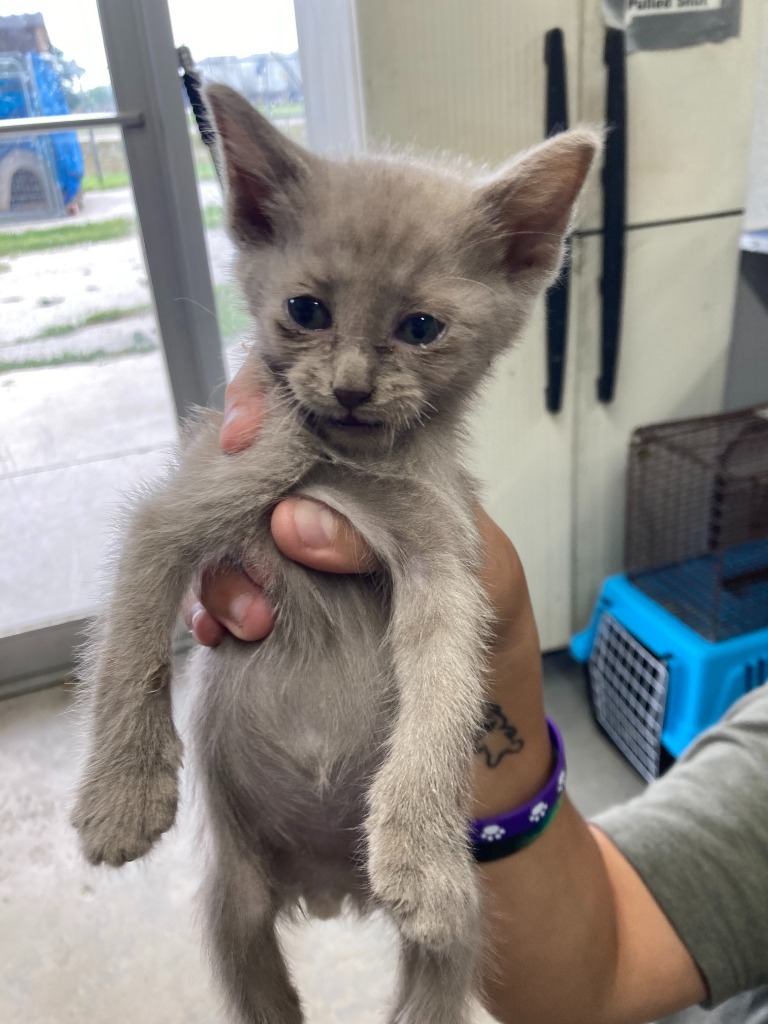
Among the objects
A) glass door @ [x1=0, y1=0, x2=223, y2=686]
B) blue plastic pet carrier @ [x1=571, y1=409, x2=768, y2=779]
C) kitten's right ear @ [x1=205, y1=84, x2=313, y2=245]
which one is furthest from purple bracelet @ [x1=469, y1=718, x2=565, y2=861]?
glass door @ [x1=0, y1=0, x2=223, y2=686]

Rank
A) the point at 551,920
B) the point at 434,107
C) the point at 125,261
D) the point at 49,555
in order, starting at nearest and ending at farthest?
the point at 551,920 → the point at 434,107 → the point at 125,261 → the point at 49,555

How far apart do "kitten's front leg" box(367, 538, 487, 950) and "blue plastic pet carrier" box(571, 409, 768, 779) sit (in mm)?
1242

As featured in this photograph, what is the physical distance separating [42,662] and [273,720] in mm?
1570

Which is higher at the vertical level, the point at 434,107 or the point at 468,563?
the point at 434,107

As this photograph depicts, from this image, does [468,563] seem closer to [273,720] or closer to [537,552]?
[273,720]

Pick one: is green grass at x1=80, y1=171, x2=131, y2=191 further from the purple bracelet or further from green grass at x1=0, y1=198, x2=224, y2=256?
the purple bracelet

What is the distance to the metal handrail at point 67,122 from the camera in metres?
1.76

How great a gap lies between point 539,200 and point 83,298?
1599 millimetres

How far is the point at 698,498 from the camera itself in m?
2.19

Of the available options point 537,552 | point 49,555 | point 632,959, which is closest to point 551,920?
point 632,959

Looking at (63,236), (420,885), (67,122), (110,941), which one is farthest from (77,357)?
(420,885)

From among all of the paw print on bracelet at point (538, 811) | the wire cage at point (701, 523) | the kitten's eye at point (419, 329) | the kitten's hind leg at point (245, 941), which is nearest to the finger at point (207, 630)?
the kitten's hind leg at point (245, 941)

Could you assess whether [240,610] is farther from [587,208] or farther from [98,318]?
[98,318]

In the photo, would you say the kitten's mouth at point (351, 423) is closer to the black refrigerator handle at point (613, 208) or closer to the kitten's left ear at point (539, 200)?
the kitten's left ear at point (539, 200)
